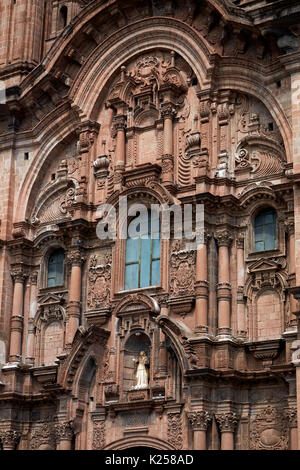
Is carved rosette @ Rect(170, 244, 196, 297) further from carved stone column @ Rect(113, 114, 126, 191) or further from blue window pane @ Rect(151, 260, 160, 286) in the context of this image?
carved stone column @ Rect(113, 114, 126, 191)

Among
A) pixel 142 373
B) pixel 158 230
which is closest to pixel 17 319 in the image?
pixel 142 373

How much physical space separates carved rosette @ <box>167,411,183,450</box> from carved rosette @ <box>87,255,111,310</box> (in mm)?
4311

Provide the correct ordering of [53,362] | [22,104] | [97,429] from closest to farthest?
[97,429]
[53,362]
[22,104]

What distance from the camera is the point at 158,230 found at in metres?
30.6

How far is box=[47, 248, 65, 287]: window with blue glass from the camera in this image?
32.8m

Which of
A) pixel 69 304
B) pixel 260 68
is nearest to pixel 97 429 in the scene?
pixel 69 304

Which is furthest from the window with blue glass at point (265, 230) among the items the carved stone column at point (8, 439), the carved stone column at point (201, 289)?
the carved stone column at point (8, 439)

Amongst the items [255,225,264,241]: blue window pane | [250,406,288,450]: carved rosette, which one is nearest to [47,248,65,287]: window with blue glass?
[255,225,264,241]: blue window pane

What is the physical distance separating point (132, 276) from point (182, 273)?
1.81m

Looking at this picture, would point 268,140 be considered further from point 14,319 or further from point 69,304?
point 14,319

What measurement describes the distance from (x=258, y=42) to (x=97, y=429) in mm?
12183

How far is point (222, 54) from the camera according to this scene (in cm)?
3114

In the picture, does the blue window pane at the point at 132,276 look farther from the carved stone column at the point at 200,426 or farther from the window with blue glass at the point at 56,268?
the carved stone column at the point at 200,426

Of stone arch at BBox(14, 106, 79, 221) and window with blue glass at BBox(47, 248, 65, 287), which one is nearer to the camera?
window with blue glass at BBox(47, 248, 65, 287)
